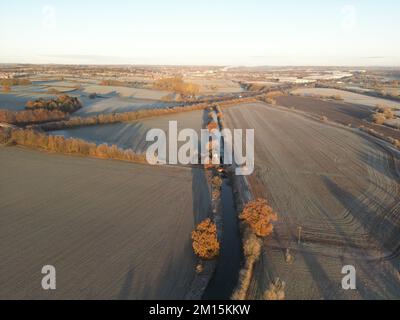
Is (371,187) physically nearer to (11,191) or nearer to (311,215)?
(311,215)

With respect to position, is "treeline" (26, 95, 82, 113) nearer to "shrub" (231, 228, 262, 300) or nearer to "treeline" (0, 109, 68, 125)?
"treeline" (0, 109, 68, 125)

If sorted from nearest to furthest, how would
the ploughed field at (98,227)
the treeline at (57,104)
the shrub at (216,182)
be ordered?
the ploughed field at (98,227) → the shrub at (216,182) → the treeline at (57,104)

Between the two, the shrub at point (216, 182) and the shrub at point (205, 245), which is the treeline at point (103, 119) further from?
the shrub at point (205, 245)

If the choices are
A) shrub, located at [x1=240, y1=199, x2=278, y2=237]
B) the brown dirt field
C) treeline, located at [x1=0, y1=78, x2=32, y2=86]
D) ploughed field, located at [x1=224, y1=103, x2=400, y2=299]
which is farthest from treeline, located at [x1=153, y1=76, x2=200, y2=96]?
shrub, located at [x1=240, y1=199, x2=278, y2=237]

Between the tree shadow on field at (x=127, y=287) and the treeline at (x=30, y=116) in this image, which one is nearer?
the tree shadow on field at (x=127, y=287)

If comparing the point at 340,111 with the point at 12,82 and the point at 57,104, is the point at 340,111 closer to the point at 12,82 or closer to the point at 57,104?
the point at 57,104

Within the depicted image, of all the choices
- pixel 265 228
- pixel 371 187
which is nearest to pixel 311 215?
pixel 265 228

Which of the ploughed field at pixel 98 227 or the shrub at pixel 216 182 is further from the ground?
the shrub at pixel 216 182

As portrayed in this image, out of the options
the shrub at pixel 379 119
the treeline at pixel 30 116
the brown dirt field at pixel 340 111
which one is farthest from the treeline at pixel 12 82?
the shrub at pixel 379 119
